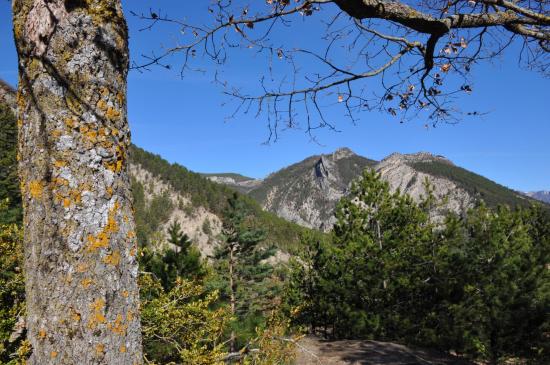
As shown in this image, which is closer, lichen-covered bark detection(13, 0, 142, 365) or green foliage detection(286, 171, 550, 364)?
lichen-covered bark detection(13, 0, 142, 365)

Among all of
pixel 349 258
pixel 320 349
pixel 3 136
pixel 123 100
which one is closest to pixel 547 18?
pixel 123 100

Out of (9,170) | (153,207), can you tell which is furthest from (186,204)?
(9,170)

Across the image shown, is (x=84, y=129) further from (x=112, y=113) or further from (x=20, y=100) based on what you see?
(x=20, y=100)

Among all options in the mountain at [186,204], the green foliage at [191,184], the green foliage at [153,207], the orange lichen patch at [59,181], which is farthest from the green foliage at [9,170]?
the green foliage at [191,184]

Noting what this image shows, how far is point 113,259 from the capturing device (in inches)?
70.1

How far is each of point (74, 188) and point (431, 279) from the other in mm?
12835

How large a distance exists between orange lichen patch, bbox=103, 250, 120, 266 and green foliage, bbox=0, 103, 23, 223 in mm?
23578

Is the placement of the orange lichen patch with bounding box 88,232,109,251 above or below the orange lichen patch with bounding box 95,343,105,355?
above

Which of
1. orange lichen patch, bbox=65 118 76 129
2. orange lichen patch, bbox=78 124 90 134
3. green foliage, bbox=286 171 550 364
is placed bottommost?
green foliage, bbox=286 171 550 364

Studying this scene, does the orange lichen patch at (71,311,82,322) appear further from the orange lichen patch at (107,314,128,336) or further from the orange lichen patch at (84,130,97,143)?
the orange lichen patch at (84,130,97,143)

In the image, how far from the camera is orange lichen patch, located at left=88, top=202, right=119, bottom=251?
1735 mm

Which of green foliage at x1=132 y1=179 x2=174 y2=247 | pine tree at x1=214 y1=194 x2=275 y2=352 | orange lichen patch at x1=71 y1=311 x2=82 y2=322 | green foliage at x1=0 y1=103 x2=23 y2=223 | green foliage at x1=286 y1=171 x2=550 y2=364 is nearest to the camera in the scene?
orange lichen patch at x1=71 y1=311 x2=82 y2=322

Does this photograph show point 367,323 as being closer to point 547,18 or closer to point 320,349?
point 320,349

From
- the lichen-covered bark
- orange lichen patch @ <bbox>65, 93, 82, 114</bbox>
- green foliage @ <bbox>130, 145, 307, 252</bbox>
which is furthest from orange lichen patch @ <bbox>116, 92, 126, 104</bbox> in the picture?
green foliage @ <bbox>130, 145, 307, 252</bbox>
